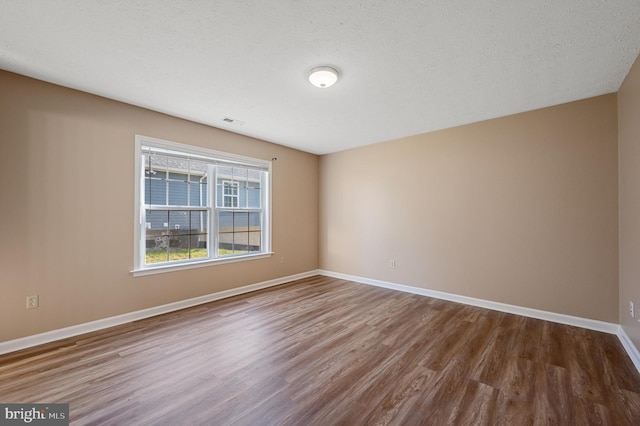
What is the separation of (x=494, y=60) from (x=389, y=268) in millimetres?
3167

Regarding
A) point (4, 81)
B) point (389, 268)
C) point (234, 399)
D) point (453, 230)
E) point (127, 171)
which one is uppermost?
point (4, 81)

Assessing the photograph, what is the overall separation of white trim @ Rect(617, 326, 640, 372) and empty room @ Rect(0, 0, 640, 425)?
3cm

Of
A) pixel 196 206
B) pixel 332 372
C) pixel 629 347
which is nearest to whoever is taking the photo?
pixel 332 372

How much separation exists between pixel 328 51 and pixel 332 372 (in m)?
2.51

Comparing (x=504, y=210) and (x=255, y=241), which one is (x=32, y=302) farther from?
(x=504, y=210)

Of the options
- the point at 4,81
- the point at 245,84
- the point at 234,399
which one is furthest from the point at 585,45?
the point at 4,81

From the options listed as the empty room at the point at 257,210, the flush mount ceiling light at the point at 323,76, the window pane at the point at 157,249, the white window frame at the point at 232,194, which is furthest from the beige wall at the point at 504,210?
the window pane at the point at 157,249

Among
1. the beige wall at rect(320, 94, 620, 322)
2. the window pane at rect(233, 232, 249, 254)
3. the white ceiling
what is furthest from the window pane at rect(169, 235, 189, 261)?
the beige wall at rect(320, 94, 620, 322)

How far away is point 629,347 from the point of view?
227 cm

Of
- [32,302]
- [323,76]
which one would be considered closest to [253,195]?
[323,76]

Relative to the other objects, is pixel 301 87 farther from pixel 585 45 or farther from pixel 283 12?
pixel 585 45

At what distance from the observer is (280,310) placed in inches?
130

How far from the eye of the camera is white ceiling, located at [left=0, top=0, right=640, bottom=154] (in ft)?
5.32

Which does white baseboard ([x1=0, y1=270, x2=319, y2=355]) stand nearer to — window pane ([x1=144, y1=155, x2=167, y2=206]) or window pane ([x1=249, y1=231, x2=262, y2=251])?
window pane ([x1=249, y1=231, x2=262, y2=251])
